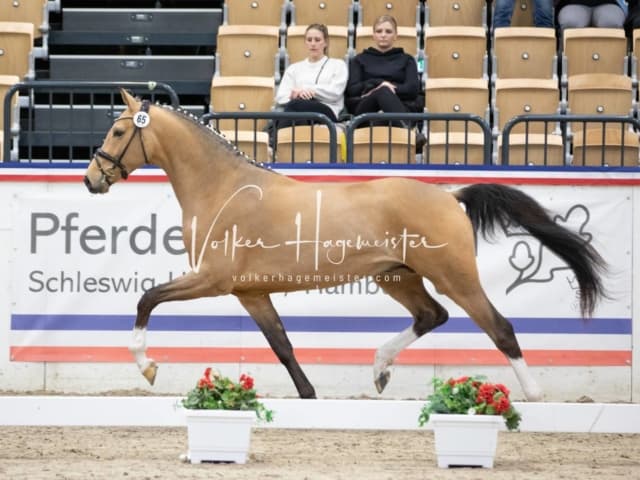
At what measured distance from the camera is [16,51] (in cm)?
1178

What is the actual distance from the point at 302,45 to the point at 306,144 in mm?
1907

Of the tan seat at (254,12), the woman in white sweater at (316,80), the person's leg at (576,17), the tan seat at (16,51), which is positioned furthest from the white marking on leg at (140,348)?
the person's leg at (576,17)

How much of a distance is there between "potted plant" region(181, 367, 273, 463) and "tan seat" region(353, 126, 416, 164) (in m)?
3.26

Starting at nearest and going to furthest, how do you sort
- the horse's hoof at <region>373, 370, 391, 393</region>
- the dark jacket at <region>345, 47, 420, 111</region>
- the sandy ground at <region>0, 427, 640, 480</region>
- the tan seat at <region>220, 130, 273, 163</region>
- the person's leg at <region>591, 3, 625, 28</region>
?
the sandy ground at <region>0, 427, 640, 480</region> → the horse's hoof at <region>373, 370, 391, 393</region> → the tan seat at <region>220, 130, 273, 163</region> → the dark jacket at <region>345, 47, 420, 111</region> → the person's leg at <region>591, 3, 625, 28</region>

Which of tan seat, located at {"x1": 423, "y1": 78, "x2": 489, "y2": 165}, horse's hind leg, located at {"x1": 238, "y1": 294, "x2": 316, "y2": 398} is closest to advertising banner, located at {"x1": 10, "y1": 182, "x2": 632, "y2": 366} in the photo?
tan seat, located at {"x1": 423, "y1": 78, "x2": 489, "y2": 165}

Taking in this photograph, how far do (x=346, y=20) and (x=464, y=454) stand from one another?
6043 millimetres

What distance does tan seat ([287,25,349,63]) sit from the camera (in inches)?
464

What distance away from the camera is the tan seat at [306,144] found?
10.1m

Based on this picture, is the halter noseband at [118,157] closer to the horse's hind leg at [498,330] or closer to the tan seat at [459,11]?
the horse's hind leg at [498,330]

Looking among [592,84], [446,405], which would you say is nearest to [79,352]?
[446,405]

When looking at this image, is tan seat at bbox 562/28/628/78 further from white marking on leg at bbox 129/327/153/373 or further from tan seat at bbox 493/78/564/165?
white marking on leg at bbox 129/327/153/373

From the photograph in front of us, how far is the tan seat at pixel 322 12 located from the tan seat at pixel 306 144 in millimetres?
2427

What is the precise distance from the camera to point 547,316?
9.83m

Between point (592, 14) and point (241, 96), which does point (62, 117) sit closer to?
point (241, 96)
